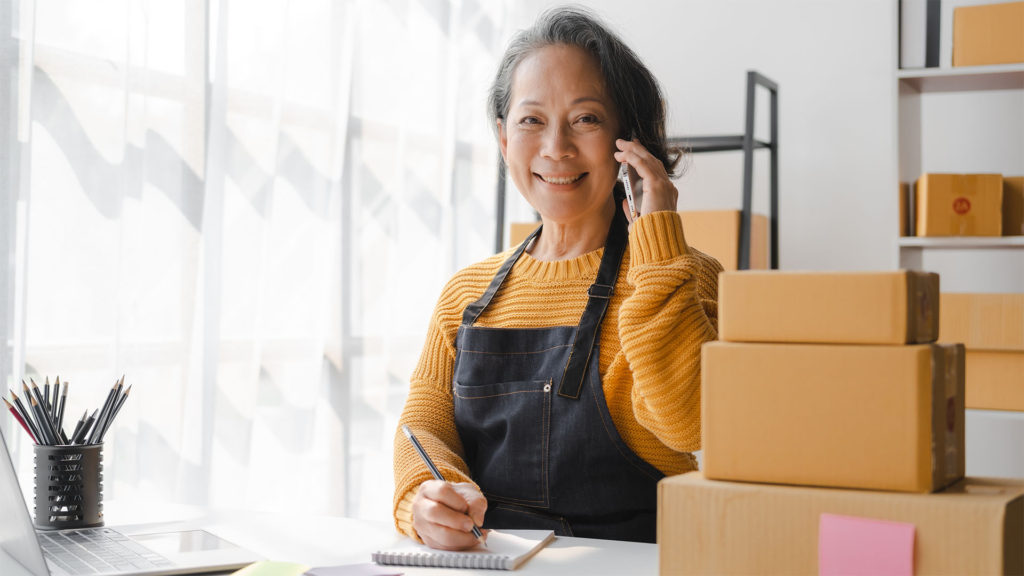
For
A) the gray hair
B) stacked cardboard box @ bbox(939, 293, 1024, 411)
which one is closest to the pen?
the gray hair

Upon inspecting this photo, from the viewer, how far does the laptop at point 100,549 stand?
0.98m

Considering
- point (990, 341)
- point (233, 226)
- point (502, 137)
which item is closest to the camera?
point (502, 137)

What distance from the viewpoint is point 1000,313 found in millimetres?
2561

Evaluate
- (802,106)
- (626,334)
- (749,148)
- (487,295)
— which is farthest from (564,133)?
(802,106)

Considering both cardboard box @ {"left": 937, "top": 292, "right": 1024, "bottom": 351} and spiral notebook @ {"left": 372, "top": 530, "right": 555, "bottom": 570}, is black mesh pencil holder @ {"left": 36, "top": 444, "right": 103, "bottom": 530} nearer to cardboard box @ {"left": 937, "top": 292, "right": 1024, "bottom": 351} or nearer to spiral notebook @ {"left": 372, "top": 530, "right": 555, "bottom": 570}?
spiral notebook @ {"left": 372, "top": 530, "right": 555, "bottom": 570}

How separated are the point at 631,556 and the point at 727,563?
281 millimetres

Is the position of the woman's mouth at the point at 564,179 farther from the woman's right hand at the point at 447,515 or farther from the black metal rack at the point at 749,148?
the black metal rack at the point at 749,148

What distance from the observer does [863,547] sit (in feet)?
2.63

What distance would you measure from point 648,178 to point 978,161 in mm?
2089

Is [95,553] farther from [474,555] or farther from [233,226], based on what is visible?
[233,226]

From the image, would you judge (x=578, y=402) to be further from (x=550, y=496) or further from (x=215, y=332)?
(x=215, y=332)

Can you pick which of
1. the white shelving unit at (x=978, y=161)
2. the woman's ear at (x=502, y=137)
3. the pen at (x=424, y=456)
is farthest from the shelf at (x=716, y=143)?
the pen at (x=424, y=456)

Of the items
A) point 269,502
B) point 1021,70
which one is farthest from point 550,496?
point 1021,70

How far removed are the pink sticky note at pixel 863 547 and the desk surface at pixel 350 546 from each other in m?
0.28
